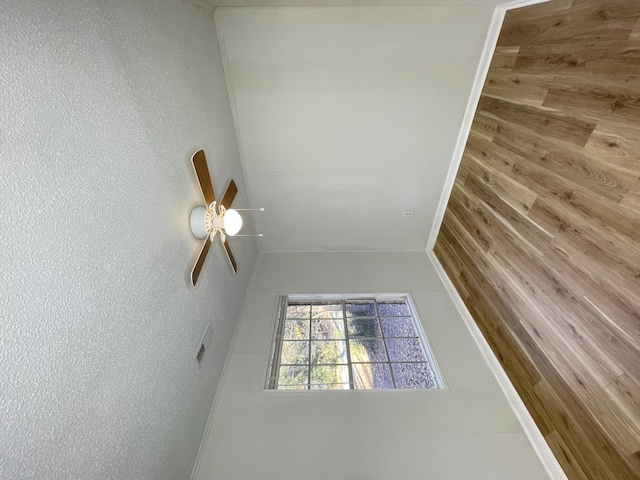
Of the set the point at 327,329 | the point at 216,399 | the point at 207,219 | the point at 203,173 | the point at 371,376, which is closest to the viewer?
the point at 203,173

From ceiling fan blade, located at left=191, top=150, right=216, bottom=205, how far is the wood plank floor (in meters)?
1.84

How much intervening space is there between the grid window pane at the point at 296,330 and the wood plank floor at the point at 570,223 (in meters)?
1.50

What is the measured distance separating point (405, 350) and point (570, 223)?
146cm

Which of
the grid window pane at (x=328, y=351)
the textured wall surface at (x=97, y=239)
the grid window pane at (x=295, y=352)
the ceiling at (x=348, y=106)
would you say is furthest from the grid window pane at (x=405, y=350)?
the textured wall surface at (x=97, y=239)

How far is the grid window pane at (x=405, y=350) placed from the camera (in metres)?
2.24

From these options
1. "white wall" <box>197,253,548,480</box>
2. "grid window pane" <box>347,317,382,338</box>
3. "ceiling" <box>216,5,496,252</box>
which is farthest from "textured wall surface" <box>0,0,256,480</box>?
"grid window pane" <box>347,317,382,338</box>

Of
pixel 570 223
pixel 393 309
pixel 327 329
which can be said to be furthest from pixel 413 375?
pixel 570 223

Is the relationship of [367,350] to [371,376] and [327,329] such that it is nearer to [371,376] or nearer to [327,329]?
[371,376]

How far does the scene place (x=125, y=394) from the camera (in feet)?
3.35

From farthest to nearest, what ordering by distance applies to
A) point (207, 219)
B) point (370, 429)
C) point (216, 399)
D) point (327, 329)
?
point (327, 329) → point (216, 399) → point (370, 429) → point (207, 219)

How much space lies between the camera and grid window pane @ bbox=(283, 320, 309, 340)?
243 cm

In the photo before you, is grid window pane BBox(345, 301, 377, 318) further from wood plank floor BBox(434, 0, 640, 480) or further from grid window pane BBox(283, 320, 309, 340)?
wood plank floor BBox(434, 0, 640, 480)

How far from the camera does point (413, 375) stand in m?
2.13

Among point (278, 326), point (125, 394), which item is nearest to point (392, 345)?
point (278, 326)
